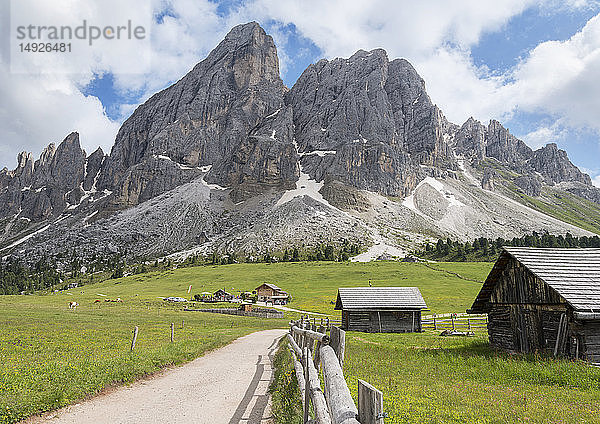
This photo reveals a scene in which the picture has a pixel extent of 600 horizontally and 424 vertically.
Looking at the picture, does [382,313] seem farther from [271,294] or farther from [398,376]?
[271,294]

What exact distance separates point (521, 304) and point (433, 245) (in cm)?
16634

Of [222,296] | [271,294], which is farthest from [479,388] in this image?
[222,296]

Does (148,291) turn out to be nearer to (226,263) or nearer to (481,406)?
(226,263)

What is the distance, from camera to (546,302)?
720 inches

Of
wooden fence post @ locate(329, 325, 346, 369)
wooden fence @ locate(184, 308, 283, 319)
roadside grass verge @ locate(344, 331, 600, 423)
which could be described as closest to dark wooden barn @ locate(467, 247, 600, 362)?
roadside grass verge @ locate(344, 331, 600, 423)

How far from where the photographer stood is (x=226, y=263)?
157m

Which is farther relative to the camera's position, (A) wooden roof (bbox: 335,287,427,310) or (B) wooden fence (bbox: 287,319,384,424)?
(A) wooden roof (bbox: 335,287,427,310)

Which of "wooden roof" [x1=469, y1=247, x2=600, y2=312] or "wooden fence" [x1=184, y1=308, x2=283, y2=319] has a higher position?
"wooden roof" [x1=469, y1=247, x2=600, y2=312]

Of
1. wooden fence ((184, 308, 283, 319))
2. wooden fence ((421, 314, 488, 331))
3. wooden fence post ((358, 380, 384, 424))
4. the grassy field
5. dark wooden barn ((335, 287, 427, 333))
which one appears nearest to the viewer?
wooden fence post ((358, 380, 384, 424))

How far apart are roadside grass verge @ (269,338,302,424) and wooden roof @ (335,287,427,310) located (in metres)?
28.2

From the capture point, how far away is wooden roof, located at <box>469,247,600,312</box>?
17.0 meters

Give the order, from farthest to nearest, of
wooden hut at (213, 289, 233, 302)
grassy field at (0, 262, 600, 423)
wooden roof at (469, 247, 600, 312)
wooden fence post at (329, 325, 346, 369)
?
wooden hut at (213, 289, 233, 302), wooden roof at (469, 247, 600, 312), grassy field at (0, 262, 600, 423), wooden fence post at (329, 325, 346, 369)

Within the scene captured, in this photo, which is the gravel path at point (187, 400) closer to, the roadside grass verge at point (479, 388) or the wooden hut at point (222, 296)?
the roadside grass verge at point (479, 388)

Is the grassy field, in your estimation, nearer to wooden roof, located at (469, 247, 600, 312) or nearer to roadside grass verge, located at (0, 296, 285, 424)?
roadside grass verge, located at (0, 296, 285, 424)
